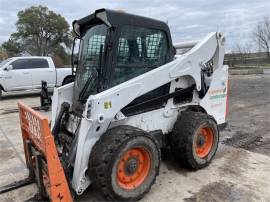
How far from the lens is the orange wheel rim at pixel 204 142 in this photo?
4.71 meters

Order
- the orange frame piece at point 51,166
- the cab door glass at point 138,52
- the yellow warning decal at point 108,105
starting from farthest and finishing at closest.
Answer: the cab door glass at point 138,52 → the yellow warning decal at point 108,105 → the orange frame piece at point 51,166

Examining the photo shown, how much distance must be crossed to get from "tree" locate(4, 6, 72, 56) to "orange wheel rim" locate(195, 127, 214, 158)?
122 ft

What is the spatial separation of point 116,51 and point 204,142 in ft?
6.58

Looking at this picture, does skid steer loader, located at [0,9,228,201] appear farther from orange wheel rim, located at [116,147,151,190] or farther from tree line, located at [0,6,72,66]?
tree line, located at [0,6,72,66]

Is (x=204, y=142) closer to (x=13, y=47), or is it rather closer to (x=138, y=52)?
(x=138, y=52)

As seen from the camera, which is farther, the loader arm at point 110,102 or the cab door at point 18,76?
the cab door at point 18,76

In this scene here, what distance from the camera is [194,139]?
4.49 metres

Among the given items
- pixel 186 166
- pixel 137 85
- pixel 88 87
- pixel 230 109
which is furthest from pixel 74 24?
pixel 230 109

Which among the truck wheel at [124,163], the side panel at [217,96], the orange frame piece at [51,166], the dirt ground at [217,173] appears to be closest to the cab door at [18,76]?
the dirt ground at [217,173]

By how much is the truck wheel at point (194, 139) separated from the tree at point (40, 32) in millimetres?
37236

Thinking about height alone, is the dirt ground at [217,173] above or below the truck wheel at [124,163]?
below

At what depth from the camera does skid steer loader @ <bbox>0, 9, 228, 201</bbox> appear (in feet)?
11.6

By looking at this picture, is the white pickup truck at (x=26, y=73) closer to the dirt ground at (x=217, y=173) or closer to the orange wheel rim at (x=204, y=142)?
the dirt ground at (x=217, y=173)

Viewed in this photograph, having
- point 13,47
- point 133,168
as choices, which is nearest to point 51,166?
point 133,168
